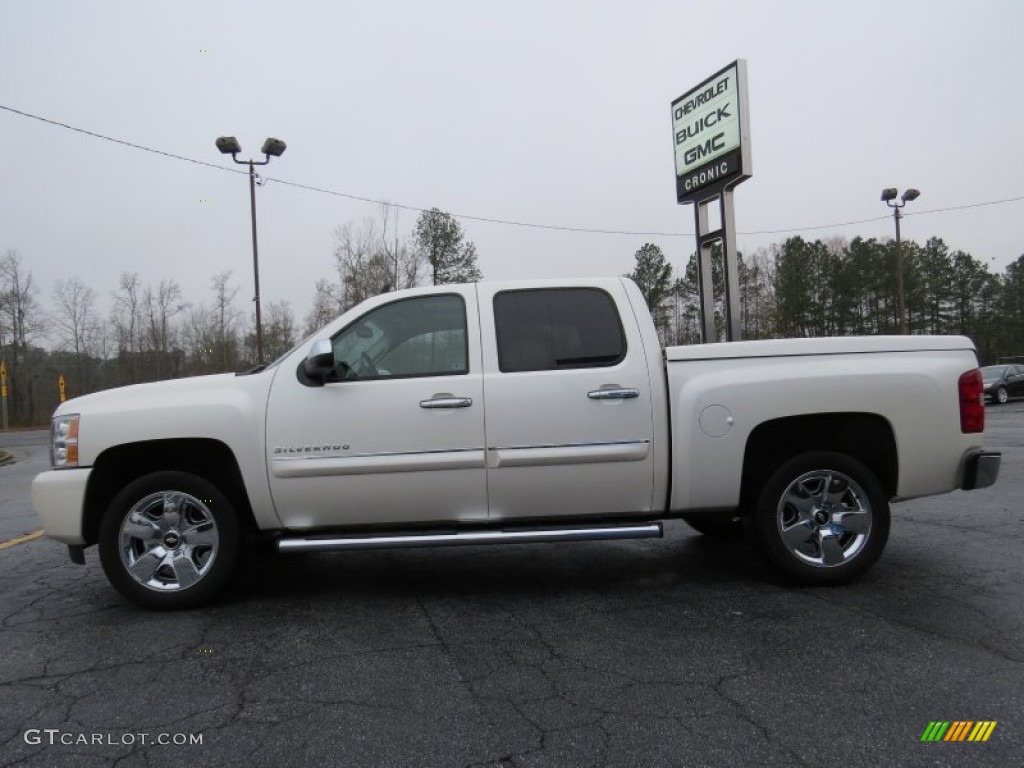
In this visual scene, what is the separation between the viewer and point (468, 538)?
4.06 m

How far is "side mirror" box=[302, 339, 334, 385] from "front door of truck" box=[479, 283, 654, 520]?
0.92 meters

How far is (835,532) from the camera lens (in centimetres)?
431

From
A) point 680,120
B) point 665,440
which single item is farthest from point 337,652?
point 680,120

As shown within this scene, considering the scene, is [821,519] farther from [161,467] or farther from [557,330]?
[161,467]

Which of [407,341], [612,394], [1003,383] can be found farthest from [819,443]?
[1003,383]

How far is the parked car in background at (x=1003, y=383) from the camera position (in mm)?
25344

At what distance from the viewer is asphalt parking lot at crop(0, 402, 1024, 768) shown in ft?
8.48

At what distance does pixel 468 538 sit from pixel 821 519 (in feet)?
7.20

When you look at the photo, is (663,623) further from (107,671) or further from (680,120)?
(680,120)

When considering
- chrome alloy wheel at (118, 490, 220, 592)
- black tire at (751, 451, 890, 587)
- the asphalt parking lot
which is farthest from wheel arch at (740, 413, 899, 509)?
chrome alloy wheel at (118, 490, 220, 592)

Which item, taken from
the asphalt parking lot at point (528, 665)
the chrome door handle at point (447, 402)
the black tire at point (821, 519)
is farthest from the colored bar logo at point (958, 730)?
the chrome door handle at point (447, 402)

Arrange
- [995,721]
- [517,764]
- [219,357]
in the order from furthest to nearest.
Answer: [219,357], [995,721], [517,764]

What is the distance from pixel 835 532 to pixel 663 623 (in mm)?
1328

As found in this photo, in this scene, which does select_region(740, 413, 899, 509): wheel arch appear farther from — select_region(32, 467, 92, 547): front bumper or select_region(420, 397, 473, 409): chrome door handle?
select_region(32, 467, 92, 547): front bumper
